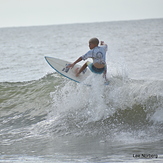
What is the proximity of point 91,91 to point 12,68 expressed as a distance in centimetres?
1155

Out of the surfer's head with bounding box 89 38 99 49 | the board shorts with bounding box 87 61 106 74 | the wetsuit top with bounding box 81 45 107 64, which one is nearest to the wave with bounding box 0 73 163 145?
the board shorts with bounding box 87 61 106 74

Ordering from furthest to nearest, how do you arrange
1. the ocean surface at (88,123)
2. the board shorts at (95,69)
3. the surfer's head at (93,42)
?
the board shorts at (95,69)
the surfer's head at (93,42)
the ocean surface at (88,123)

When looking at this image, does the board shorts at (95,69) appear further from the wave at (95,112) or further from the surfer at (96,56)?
the wave at (95,112)

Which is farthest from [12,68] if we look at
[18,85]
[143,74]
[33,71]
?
[143,74]

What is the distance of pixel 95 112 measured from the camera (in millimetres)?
8062

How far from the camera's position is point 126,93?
8.50 metres

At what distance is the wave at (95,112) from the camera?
7.32 m

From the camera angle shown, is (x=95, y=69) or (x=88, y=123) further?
(x=95, y=69)

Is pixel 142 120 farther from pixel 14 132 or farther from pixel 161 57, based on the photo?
pixel 161 57

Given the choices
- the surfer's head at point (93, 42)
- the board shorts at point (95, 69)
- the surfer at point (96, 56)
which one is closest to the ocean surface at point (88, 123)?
the board shorts at point (95, 69)

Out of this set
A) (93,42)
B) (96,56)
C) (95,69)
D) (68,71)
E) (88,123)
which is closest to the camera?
(88,123)

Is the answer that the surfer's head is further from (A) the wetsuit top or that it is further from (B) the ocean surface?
(B) the ocean surface

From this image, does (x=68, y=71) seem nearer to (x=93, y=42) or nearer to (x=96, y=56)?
(x=96, y=56)

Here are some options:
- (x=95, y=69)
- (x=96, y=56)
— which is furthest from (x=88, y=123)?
(x=96, y=56)
